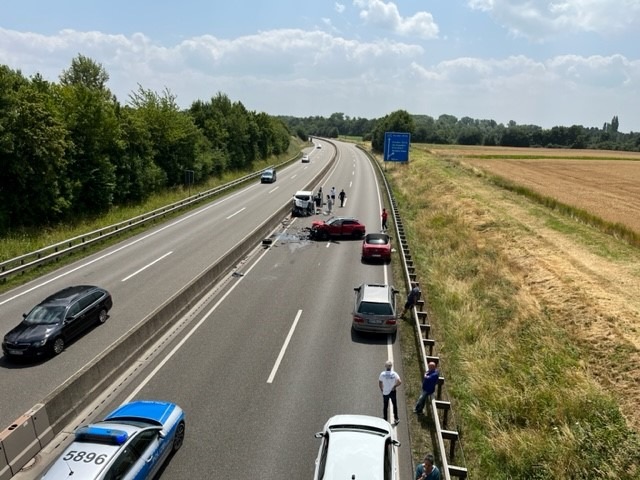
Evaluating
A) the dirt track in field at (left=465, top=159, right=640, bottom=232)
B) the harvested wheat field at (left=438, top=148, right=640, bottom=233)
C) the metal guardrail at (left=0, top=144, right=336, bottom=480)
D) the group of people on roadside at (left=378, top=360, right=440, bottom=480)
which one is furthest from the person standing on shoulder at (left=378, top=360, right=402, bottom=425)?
the dirt track in field at (left=465, top=159, right=640, bottom=232)

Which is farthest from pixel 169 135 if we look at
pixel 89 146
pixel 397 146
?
pixel 397 146

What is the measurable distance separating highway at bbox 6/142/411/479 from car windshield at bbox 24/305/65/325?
45.6 inches

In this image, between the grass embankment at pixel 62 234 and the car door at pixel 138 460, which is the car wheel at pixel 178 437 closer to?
the car door at pixel 138 460

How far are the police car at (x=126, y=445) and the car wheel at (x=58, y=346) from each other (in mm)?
5478

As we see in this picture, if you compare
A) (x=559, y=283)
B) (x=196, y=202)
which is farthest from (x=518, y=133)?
(x=559, y=283)

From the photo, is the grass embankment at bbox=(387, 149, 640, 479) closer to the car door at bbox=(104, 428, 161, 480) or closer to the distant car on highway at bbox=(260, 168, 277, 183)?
the car door at bbox=(104, 428, 161, 480)

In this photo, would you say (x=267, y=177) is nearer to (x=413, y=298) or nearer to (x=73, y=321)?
(x=413, y=298)

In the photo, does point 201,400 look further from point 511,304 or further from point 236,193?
point 236,193

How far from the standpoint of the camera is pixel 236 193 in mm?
50906

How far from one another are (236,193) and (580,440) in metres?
44.1

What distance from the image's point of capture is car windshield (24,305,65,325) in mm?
14992

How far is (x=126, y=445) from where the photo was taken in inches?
343

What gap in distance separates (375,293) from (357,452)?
8771 mm

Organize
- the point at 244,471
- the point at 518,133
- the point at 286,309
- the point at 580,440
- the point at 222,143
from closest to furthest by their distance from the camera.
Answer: the point at 244,471, the point at 580,440, the point at 286,309, the point at 222,143, the point at 518,133
